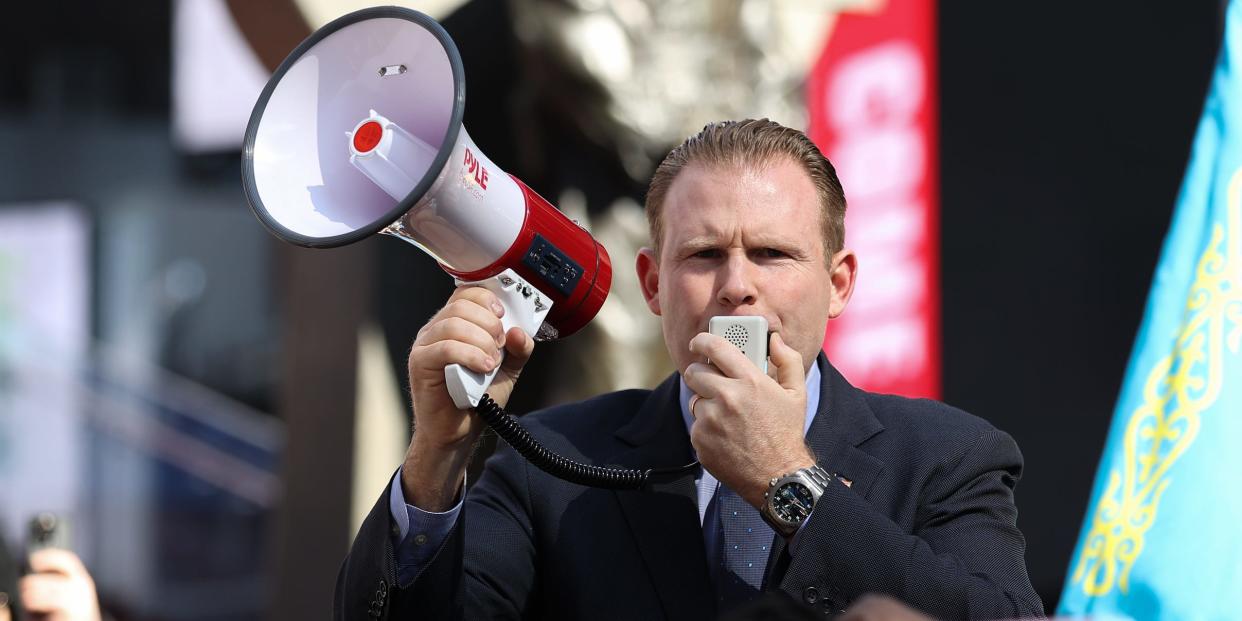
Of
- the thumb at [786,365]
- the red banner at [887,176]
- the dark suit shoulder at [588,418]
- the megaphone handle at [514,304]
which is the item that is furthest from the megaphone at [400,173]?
the red banner at [887,176]

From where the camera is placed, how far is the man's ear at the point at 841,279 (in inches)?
82.9

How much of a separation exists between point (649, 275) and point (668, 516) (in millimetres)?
378

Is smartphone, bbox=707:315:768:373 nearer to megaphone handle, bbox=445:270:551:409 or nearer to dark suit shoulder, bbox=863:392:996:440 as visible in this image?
megaphone handle, bbox=445:270:551:409

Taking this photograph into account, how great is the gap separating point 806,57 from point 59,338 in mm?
5944

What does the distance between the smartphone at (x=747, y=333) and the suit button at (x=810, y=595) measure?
275 millimetres

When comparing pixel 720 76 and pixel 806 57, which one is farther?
pixel 806 57

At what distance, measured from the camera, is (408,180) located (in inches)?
73.7

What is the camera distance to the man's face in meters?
1.93

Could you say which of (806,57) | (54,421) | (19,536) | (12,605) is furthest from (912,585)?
(54,421)

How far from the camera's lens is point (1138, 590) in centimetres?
222

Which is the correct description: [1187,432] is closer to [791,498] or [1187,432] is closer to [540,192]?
[791,498]

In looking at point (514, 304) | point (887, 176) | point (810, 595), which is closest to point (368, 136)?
point (514, 304)

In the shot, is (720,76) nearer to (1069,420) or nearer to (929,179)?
(929,179)

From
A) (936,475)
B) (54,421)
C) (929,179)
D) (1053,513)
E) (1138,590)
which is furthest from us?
(54,421)
